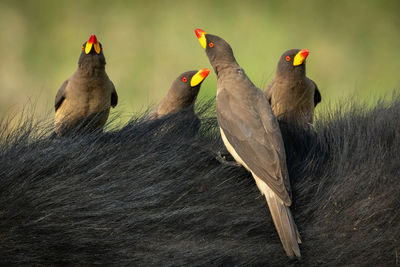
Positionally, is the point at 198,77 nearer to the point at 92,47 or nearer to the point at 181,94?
the point at 181,94

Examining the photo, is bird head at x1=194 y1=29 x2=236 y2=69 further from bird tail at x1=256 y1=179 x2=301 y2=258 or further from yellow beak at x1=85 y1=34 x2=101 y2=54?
bird tail at x1=256 y1=179 x2=301 y2=258

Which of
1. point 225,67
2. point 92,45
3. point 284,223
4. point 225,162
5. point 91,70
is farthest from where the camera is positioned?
point 91,70

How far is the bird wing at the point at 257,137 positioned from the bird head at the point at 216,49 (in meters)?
0.13

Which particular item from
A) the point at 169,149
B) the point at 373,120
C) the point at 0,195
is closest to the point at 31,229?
the point at 0,195

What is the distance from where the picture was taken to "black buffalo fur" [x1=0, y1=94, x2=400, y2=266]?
1061mm

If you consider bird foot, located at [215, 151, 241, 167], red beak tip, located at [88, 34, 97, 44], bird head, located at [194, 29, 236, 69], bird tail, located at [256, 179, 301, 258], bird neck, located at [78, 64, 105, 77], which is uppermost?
red beak tip, located at [88, 34, 97, 44]

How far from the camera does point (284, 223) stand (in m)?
1.09

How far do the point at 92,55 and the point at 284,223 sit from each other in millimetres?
783

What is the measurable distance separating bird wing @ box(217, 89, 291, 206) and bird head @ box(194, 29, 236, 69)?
0.13 metres

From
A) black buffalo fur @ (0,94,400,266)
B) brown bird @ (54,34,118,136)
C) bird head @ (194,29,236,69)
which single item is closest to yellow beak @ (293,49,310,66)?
bird head @ (194,29,236,69)

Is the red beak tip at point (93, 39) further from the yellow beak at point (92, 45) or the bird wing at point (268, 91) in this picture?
the bird wing at point (268, 91)

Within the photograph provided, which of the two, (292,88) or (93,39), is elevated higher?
(93,39)

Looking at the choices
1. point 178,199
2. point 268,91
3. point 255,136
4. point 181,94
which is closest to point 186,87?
point 181,94

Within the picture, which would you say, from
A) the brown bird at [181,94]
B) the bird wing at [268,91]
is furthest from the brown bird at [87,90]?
the bird wing at [268,91]
